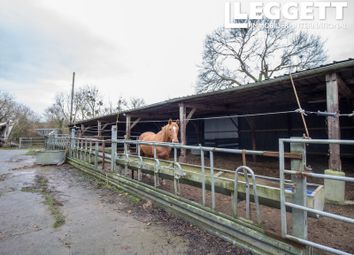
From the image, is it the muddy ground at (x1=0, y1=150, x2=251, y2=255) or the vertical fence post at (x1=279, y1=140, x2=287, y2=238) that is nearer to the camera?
the vertical fence post at (x1=279, y1=140, x2=287, y2=238)

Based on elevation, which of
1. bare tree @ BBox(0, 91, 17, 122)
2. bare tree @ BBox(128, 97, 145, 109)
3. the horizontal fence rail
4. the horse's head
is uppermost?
bare tree @ BBox(128, 97, 145, 109)

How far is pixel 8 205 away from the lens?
457 centimetres

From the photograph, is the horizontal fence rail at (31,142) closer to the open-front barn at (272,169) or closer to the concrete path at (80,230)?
the open-front barn at (272,169)

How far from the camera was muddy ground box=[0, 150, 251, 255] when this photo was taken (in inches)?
109

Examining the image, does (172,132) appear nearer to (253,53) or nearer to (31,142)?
(253,53)

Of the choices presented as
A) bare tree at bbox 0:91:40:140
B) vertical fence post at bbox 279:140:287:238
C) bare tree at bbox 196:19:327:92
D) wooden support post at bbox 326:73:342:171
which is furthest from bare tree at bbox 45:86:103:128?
vertical fence post at bbox 279:140:287:238

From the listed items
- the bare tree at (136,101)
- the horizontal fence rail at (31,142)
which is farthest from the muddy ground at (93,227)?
the bare tree at (136,101)

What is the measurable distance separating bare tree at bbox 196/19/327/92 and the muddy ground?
53.2ft

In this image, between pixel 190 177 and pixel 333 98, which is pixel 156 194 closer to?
pixel 190 177

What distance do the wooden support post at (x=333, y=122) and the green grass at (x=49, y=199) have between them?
202 inches

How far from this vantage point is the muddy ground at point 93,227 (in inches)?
109

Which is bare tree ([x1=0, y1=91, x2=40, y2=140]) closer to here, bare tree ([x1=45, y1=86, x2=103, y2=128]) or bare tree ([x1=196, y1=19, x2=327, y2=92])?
bare tree ([x1=45, y1=86, x2=103, y2=128])

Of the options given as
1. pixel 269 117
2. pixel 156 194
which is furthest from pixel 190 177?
pixel 269 117

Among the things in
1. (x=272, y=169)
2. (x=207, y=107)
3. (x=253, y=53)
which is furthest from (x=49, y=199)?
(x=253, y=53)
